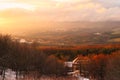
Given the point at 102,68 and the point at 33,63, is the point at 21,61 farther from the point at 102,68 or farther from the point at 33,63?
the point at 102,68

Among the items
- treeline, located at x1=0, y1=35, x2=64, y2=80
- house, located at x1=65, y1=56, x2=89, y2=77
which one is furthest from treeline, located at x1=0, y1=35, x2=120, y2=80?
house, located at x1=65, y1=56, x2=89, y2=77

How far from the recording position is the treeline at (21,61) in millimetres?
58197

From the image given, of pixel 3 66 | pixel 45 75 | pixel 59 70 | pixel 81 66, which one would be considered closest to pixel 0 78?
pixel 3 66

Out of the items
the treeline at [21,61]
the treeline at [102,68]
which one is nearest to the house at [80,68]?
the treeline at [102,68]

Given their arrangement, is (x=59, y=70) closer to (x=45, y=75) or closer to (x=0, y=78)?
(x=45, y=75)

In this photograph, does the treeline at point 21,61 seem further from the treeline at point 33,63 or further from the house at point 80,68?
the house at point 80,68

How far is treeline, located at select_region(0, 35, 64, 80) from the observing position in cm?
5820

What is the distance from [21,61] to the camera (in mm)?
67500

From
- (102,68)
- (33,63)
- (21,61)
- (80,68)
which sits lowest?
(80,68)

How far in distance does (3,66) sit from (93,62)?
50.6 m

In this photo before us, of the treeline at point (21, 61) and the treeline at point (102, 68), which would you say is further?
the treeline at point (102, 68)

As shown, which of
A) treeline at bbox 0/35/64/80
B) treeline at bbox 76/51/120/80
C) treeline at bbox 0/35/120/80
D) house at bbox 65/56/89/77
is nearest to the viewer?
treeline at bbox 0/35/64/80

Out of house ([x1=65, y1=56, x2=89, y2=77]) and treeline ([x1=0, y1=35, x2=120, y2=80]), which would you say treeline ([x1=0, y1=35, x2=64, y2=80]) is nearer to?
treeline ([x1=0, y1=35, x2=120, y2=80])

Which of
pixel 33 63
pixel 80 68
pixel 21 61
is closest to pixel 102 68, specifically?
pixel 80 68
